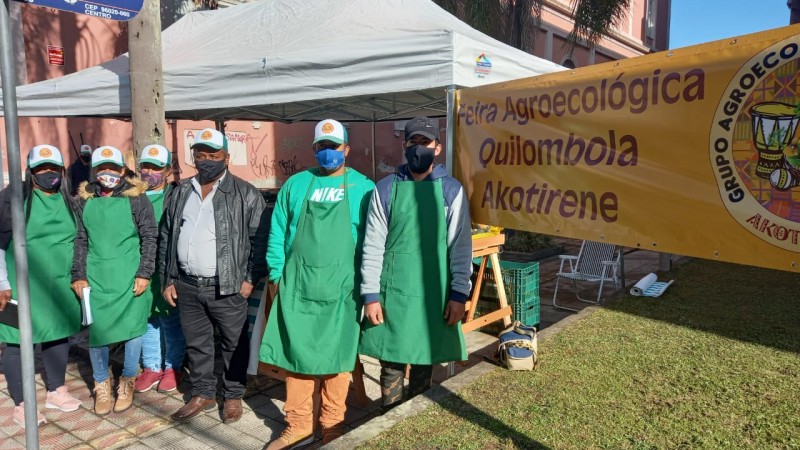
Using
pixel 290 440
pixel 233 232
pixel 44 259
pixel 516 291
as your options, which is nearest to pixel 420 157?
pixel 233 232

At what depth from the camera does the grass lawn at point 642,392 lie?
292 cm

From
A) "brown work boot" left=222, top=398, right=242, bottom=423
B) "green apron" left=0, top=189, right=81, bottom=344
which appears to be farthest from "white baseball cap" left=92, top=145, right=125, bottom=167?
"brown work boot" left=222, top=398, right=242, bottom=423

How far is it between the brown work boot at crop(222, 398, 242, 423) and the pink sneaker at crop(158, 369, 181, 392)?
679mm

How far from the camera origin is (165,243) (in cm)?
356

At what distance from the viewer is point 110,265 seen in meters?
3.55

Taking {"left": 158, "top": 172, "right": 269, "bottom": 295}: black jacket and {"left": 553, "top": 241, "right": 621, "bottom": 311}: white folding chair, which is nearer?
{"left": 158, "top": 172, "right": 269, "bottom": 295}: black jacket

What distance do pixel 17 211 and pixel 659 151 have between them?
117 inches

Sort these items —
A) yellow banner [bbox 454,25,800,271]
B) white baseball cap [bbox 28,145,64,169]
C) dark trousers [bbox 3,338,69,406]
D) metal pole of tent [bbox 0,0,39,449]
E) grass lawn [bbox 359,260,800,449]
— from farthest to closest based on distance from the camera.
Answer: dark trousers [bbox 3,338,69,406] < white baseball cap [bbox 28,145,64,169] < grass lawn [bbox 359,260,800,449] < yellow banner [bbox 454,25,800,271] < metal pole of tent [bbox 0,0,39,449]

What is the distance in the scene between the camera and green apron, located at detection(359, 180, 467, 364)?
10.1ft

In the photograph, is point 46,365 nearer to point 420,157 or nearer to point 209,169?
point 209,169

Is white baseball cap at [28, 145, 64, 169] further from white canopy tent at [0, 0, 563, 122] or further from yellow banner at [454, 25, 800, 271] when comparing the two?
yellow banner at [454, 25, 800, 271]

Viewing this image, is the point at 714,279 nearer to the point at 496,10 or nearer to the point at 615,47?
the point at 496,10

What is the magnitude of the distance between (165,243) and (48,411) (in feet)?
4.47

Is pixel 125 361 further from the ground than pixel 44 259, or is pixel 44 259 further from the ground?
pixel 44 259
